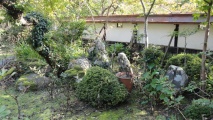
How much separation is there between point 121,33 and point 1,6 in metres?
5.94

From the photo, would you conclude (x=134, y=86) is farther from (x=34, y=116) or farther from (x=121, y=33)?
(x=121, y=33)

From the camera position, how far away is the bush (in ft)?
13.2

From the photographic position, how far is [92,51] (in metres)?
6.66

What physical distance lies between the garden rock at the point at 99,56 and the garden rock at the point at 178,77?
2.15 meters

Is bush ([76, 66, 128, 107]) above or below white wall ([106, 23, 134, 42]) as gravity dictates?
below

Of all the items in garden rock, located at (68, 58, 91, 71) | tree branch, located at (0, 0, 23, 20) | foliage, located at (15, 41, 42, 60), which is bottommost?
garden rock, located at (68, 58, 91, 71)

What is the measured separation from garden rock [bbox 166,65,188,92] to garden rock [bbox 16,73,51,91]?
3610mm

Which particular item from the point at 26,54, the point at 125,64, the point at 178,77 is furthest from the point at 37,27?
the point at 178,77

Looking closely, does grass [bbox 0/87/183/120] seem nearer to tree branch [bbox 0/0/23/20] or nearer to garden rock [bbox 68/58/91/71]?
garden rock [bbox 68/58/91/71]

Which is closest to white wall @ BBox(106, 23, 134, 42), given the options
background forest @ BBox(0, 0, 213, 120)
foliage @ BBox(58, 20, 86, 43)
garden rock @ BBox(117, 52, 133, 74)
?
foliage @ BBox(58, 20, 86, 43)

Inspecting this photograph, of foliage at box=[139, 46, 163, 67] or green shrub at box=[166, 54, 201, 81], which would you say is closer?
green shrub at box=[166, 54, 201, 81]

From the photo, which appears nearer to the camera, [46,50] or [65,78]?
[65,78]

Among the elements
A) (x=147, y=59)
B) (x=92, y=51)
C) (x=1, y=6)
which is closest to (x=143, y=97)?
(x=147, y=59)

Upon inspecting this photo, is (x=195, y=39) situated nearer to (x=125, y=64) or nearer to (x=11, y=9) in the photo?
(x=125, y=64)
